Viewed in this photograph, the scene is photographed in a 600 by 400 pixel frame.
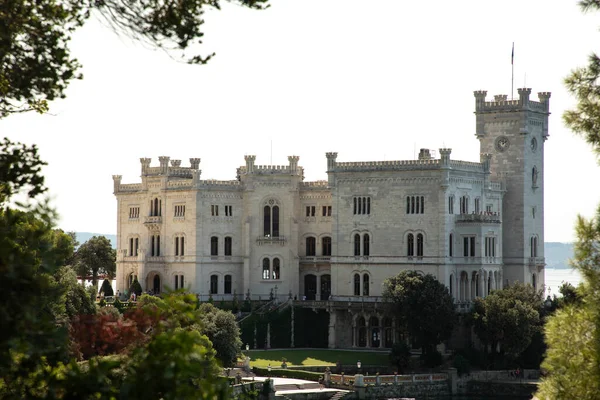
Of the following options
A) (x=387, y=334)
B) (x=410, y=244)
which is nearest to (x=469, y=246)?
(x=410, y=244)

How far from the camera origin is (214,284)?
331 ft

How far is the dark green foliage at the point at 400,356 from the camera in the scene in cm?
8425

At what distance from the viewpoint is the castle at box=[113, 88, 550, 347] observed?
94188mm

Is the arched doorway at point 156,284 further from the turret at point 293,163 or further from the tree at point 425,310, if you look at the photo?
the tree at point 425,310

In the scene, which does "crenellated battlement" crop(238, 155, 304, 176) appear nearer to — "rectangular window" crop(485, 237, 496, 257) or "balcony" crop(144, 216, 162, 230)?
"balcony" crop(144, 216, 162, 230)

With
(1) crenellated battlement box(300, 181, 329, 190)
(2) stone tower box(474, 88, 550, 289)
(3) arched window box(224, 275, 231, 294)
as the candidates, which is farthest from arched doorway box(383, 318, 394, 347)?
(3) arched window box(224, 275, 231, 294)

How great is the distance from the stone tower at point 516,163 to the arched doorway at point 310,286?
1430 cm

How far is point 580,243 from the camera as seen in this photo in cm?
3130

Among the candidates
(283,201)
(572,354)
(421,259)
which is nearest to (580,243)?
(572,354)

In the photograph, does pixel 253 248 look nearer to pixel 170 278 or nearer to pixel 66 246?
pixel 170 278

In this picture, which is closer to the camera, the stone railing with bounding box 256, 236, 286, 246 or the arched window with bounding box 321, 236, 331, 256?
the stone railing with bounding box 256, 236, 286, 246

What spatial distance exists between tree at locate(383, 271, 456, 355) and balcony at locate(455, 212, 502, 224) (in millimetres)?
7847

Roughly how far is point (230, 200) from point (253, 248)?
4.07 m

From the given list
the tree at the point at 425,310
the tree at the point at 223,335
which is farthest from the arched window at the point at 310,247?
the tree at the point at 223,335
